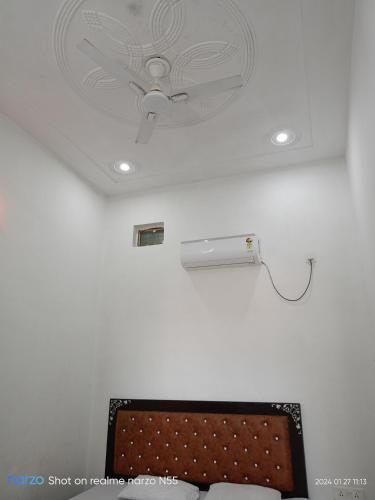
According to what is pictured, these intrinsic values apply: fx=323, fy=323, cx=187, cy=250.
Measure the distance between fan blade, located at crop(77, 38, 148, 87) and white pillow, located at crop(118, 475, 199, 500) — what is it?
2.49 metres

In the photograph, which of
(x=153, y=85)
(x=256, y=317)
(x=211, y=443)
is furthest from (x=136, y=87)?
(x=211, y=443)

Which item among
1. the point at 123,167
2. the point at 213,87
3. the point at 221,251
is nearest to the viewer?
the point at 213,87

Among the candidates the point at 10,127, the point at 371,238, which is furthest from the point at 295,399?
the point at 10,127

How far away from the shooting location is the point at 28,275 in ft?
7.83

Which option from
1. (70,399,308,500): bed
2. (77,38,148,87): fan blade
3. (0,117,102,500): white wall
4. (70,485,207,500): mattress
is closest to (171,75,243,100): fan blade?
(77,38,148,87): fan blade

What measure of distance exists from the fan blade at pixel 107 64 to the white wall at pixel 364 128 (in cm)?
111

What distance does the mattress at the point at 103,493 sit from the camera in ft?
7.32

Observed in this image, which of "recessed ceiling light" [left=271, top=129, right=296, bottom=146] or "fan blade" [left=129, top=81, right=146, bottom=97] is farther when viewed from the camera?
"recessed ceiling light" [left=271, top=129, right=296, bottom=146]

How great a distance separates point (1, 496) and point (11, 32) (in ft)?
8.87

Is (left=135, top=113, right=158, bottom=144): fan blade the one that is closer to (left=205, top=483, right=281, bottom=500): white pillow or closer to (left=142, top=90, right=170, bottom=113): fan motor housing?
(left=142, top=90, right=170, bottom=113): fan motor housing

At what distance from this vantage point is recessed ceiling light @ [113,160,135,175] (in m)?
2.94

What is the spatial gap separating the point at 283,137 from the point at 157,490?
8.89 feet

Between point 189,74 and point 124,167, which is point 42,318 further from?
point 189,74

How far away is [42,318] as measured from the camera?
8.13 ft
